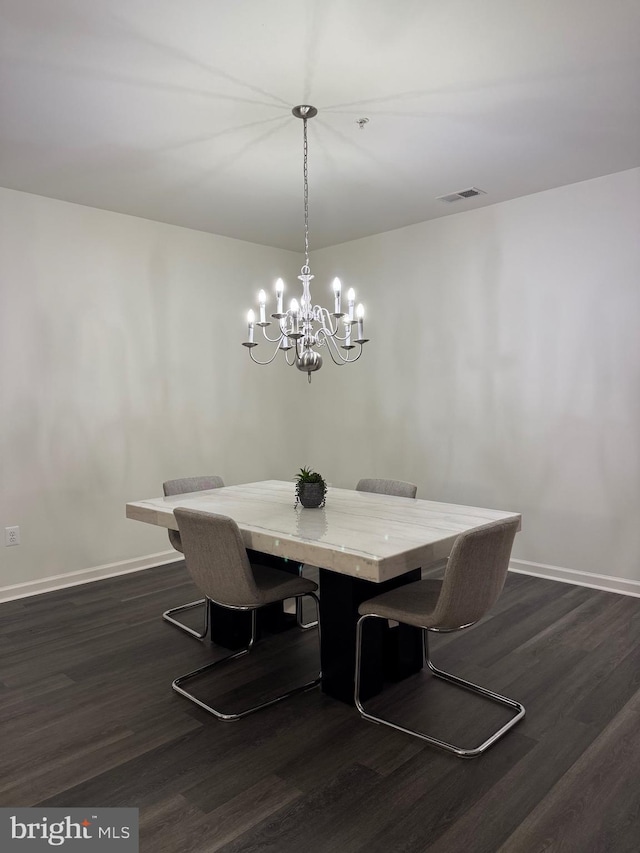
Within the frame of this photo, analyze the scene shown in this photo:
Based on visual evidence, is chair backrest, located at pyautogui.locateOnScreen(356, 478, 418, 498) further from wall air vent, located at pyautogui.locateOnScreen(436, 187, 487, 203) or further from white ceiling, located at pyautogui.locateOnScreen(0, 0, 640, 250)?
wall air vent, located at pyautogui.locateOnScreen(436, 187, 487, 203)

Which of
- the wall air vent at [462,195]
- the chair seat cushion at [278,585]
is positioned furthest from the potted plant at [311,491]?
the wall air vent at [462,195]

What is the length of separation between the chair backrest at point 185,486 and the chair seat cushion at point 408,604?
1327 mm

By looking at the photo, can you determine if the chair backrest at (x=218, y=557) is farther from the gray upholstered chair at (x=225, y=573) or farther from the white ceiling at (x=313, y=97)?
the white ceiling at (x=313, y=97)

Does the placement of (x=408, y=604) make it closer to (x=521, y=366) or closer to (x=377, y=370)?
(x=521, y=366)

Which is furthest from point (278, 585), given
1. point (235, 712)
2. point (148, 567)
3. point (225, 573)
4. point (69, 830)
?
point (148, 567)

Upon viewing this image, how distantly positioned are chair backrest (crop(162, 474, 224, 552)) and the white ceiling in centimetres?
182

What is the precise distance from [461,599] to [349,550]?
0.43 m

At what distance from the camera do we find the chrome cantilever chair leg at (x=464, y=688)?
2.14 meters

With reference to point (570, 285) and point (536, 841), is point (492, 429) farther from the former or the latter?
point (536, 841)

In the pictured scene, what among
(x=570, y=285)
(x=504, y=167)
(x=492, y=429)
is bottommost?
(x=492, y=429)

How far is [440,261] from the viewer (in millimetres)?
4707

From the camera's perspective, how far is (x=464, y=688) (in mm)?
2611

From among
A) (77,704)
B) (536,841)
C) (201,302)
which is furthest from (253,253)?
(536,841)

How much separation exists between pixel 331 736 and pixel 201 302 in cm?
357
